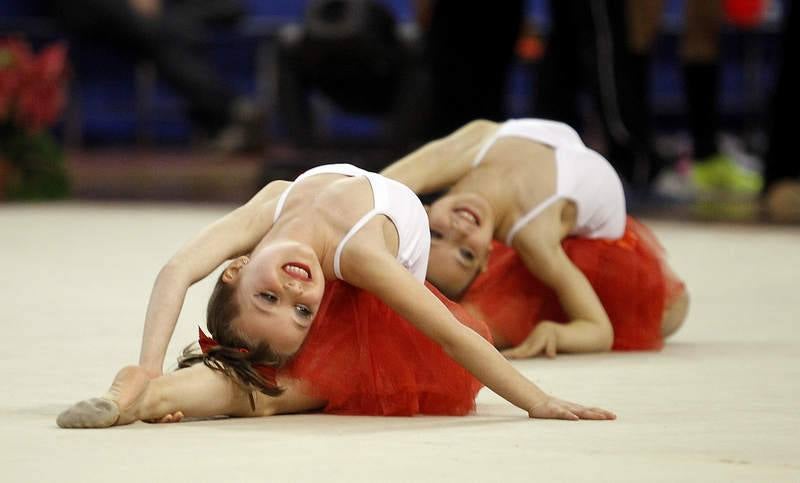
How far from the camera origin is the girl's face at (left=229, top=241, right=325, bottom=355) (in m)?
1.99

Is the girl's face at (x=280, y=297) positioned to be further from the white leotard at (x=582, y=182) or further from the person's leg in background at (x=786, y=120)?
the person's leg in background at (x=786, y=120)

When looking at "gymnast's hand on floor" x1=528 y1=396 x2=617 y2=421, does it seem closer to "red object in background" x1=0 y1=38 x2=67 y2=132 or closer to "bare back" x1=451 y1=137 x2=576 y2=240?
"bare back" x1=451 y1=137 x2=576 y2=240

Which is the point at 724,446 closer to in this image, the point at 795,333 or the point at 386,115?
the point at 795,333

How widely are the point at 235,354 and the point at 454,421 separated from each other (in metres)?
0.31

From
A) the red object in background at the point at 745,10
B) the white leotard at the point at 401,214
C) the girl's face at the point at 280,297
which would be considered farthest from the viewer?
the red object in background at the point at 745,10

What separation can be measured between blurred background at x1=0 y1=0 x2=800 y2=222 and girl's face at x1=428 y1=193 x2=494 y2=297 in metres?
2.33

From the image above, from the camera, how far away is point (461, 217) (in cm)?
269

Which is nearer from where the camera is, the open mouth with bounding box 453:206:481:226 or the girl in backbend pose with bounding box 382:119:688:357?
the open mouth with bounding box 453:206:481:226

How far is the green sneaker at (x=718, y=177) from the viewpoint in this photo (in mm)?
6582

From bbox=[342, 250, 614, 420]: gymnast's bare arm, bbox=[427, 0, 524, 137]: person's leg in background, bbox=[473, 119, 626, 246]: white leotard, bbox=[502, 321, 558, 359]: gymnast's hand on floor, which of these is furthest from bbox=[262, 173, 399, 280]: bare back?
bbox=[427, 0, 524, 137]: person's leg in background

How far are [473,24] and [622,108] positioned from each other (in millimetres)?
597

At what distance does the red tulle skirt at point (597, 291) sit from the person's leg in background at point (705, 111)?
11.8 feet

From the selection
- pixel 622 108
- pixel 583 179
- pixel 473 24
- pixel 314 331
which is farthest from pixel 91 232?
pixel 314 331

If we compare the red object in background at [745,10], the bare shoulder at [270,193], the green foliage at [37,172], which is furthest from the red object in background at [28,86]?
the bare shoulder at [270,193]
